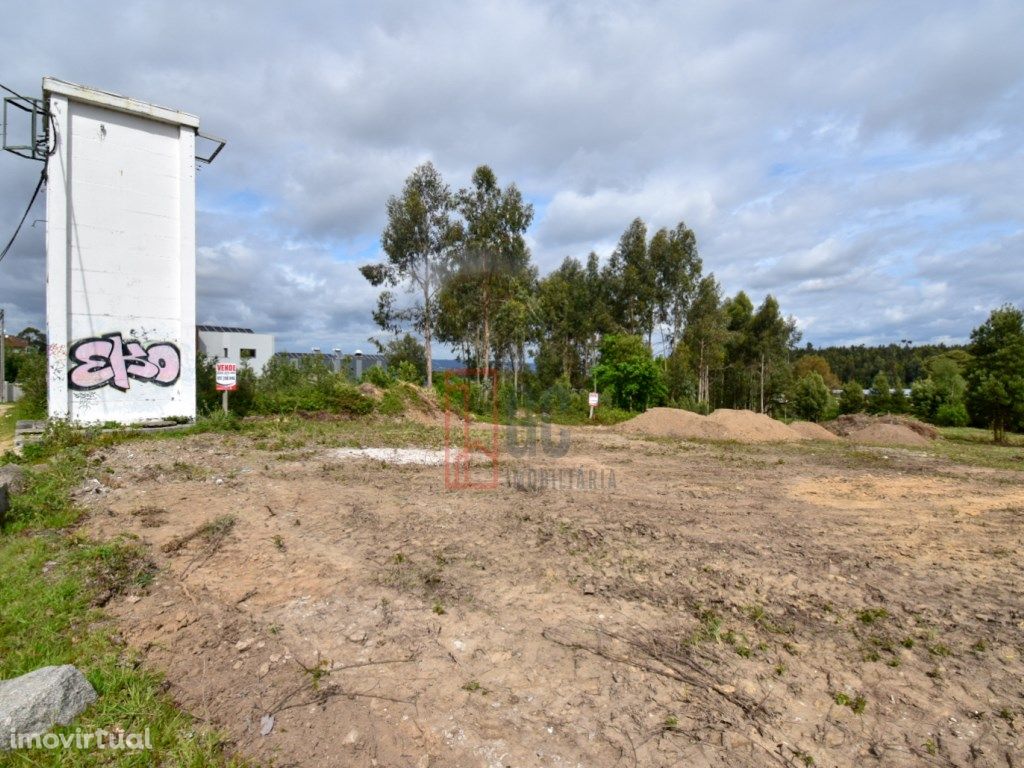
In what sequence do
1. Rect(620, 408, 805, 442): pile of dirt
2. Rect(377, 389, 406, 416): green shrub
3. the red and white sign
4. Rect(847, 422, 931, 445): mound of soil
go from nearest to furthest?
the red and white sign, Rect(620, 408, 805, 442): pile of dirt, Rect(377, 389, 406, 416): green shrub, Rect(847, 422, 931, 445): mound of soil

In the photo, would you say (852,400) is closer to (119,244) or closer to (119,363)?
(119,363)

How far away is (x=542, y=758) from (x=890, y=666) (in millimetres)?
2287

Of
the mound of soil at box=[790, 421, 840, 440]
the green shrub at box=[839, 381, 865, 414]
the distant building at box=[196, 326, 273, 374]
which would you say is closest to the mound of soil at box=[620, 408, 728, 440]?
the mound of soil at box=[790, 421, 840, 440]

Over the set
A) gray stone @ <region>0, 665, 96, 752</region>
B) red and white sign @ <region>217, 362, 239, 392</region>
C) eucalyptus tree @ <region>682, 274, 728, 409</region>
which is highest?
eucalyptus tree @ <region>682, 274, 728, 409</region>

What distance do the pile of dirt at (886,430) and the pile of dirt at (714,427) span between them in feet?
10.5

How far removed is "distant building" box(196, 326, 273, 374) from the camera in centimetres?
4309

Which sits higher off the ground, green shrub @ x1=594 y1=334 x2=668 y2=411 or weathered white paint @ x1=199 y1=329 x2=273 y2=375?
weathered white paint @ x1=199 y1=329 x2=273 y2=375

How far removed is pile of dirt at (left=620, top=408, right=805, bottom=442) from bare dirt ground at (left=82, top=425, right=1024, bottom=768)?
1045 cm

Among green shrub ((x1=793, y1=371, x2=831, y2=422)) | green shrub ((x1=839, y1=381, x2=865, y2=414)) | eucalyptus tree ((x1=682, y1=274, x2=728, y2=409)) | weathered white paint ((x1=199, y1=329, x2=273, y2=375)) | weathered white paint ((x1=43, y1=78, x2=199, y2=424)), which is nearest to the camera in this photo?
weathered white paint ((x1=43, y1=78, x2=199, y2=424))

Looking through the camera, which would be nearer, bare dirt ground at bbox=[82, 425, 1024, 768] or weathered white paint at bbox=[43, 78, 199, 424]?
bare dirt ground at bbox=[82, 425, 1024, 768]

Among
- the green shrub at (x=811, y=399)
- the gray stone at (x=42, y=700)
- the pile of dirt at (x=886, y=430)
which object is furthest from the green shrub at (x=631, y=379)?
the gray stone at (x=42, y=700)

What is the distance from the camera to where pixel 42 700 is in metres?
2.49

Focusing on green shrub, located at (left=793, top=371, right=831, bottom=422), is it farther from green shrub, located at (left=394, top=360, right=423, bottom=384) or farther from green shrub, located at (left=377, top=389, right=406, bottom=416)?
green shrub, located at (left=377, top=389, right=406, bottom=416)

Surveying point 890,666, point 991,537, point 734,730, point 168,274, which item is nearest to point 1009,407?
point 991,537
